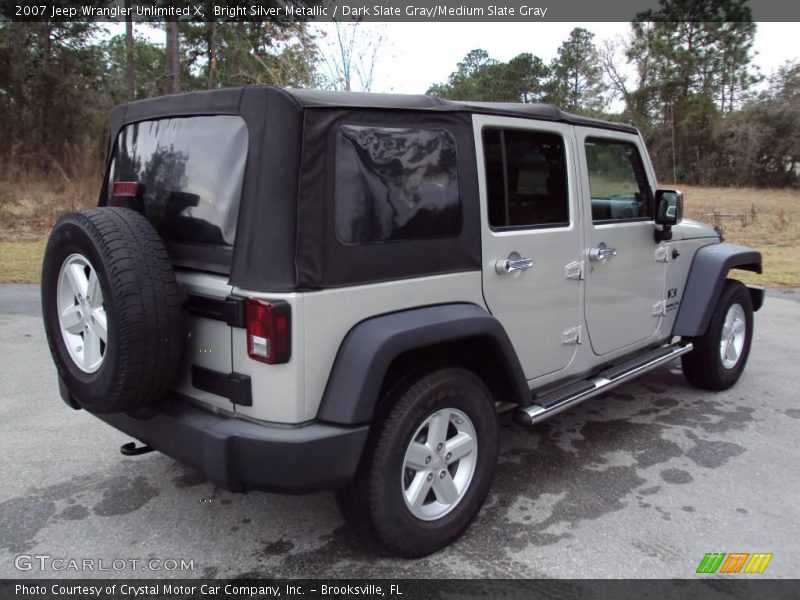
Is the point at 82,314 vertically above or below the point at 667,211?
below

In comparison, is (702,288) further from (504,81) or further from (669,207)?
(504,81)

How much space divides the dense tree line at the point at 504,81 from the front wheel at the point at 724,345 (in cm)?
781

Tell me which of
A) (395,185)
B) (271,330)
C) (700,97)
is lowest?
(271,330)

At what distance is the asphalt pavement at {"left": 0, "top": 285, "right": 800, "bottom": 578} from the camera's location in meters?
2.72

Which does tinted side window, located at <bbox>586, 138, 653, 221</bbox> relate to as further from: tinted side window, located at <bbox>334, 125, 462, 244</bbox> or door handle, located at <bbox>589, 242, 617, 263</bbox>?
tinted side window, located at <bbox>334, 125, 462, 244</bbox>

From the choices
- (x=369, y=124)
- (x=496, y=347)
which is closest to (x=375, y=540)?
(x=496, y=347)

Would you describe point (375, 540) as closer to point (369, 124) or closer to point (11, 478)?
point (369, 124)

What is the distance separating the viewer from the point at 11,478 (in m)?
3.44

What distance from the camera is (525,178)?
3234 millimetres

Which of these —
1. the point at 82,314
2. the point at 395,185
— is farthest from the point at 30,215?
the point at 395,185

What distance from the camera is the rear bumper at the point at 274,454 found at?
2.29 m

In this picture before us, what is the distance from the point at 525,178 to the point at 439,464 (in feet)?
4.82

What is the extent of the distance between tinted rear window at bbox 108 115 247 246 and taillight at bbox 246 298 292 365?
369 millimetres

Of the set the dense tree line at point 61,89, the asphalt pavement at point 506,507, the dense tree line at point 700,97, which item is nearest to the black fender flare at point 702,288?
the asphalt pavement at point 506,507
